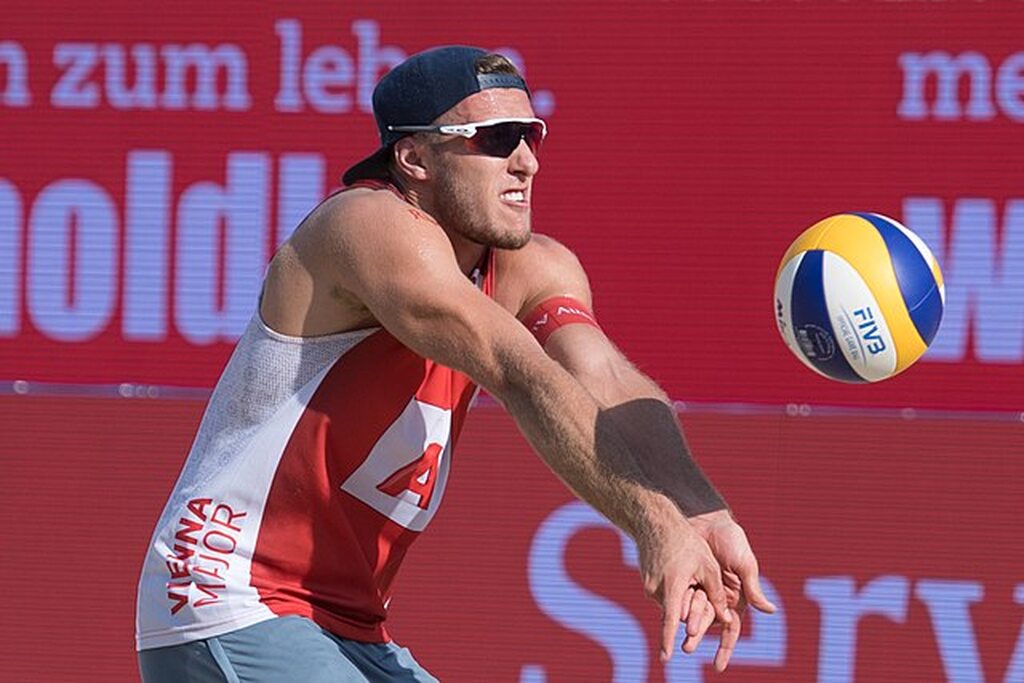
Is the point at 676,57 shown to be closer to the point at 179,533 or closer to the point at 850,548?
the point at 850,548

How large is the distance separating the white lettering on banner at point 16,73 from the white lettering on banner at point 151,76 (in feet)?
0.32

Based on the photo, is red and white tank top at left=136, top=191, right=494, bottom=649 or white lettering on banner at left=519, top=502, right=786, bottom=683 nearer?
red and white tank top at left=136, top=191, right=494, bottom=649

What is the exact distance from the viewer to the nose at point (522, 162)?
12.3 ft

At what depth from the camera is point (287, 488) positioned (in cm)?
345

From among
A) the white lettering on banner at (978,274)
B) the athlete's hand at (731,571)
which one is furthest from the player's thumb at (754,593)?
the white lettering on banner at (978,274)

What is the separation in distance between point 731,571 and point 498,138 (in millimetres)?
1029

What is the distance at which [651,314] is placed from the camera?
19.0 ft

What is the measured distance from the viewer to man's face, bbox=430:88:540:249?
3.67 meters

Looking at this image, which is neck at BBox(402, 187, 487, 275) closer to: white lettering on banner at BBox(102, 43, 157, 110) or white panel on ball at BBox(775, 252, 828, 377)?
white panel on ball at BBox(775, 252, 828, 377)

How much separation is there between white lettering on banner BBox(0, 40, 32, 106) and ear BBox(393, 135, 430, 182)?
108 inches

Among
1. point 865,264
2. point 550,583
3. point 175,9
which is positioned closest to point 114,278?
point 175,9

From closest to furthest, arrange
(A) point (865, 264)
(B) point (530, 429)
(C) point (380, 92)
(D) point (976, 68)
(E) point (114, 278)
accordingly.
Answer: (B) point (530, 429), (C) point (380, 92), (A) point (865, 264), (D) point (976, 68), (E) point (114, 278)

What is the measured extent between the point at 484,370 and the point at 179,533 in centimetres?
71

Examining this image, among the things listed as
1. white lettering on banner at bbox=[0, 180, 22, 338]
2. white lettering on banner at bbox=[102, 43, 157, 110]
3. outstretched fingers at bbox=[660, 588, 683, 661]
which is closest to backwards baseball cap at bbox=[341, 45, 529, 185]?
outstretched fingers at bbox=[660, 588, 683, 661]
